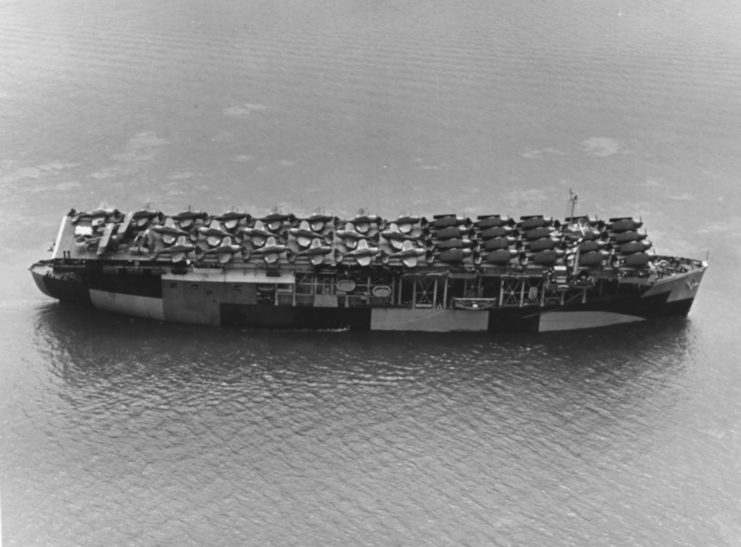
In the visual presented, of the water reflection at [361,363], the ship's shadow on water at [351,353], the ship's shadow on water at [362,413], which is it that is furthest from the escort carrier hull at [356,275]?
the ship's shadow on water at [362,413]

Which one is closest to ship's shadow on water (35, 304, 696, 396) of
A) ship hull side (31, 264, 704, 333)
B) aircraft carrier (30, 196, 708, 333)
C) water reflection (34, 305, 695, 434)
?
water reflection (34, 305, 695, 434)

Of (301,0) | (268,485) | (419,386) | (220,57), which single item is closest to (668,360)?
(419,386)

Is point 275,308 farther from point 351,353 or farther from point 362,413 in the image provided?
point 362,413

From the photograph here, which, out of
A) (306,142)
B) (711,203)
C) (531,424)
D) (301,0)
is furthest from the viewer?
(301,0)

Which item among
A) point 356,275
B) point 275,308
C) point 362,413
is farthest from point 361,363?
point 275,308

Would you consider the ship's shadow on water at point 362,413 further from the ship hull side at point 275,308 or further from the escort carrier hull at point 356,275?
the escort carrier hull at point 356,275

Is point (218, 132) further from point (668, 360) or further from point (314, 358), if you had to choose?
point (668, 360)
